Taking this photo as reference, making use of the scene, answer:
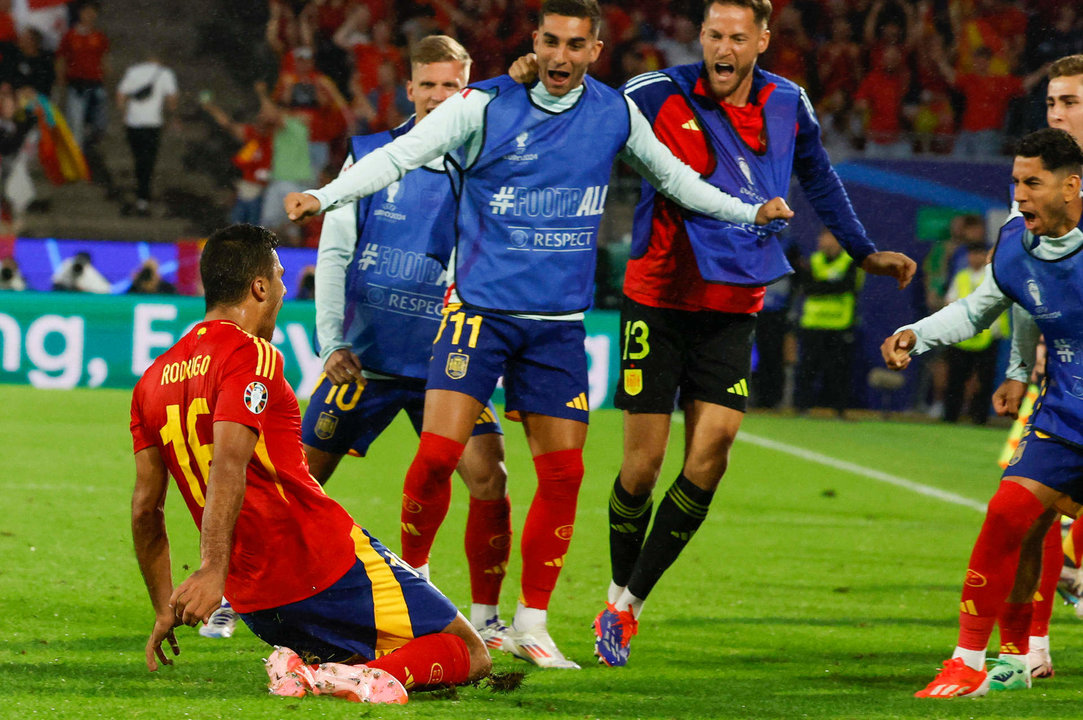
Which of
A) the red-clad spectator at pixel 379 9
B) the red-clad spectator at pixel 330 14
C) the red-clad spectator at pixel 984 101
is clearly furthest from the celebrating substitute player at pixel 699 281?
the red-clad spectator at pixel 379 9

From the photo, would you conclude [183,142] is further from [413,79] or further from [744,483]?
[413,79]

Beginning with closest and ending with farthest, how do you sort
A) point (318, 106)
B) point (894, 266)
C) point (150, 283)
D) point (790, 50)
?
point (894, 266) < point (150, 283) < point (318, 106) < point (790, 50)

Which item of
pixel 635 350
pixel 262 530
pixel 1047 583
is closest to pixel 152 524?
pixel 262 530

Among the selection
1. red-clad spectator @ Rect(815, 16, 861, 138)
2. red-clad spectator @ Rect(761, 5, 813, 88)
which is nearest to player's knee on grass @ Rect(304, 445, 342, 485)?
red-clad spectator @ Rect(815, 16, 861, 138)

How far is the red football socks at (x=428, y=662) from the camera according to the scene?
373cm

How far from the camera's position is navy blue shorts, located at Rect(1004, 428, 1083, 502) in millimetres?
4367

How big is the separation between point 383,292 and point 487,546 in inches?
42.2

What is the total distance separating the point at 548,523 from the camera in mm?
4754

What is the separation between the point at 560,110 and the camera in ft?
15.4

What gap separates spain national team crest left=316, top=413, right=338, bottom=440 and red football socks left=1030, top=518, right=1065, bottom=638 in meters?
2.58

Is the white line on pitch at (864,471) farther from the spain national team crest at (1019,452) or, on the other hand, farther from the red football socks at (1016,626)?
the spain national team crest at (1019,452)

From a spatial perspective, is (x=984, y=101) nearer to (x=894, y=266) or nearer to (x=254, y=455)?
(x=894, y=266)

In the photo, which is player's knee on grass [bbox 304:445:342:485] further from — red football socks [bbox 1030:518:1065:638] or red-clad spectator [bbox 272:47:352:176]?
red-clad spectator [bbox 272:47:352:176]

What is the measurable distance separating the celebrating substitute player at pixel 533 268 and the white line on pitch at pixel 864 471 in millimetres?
5258
